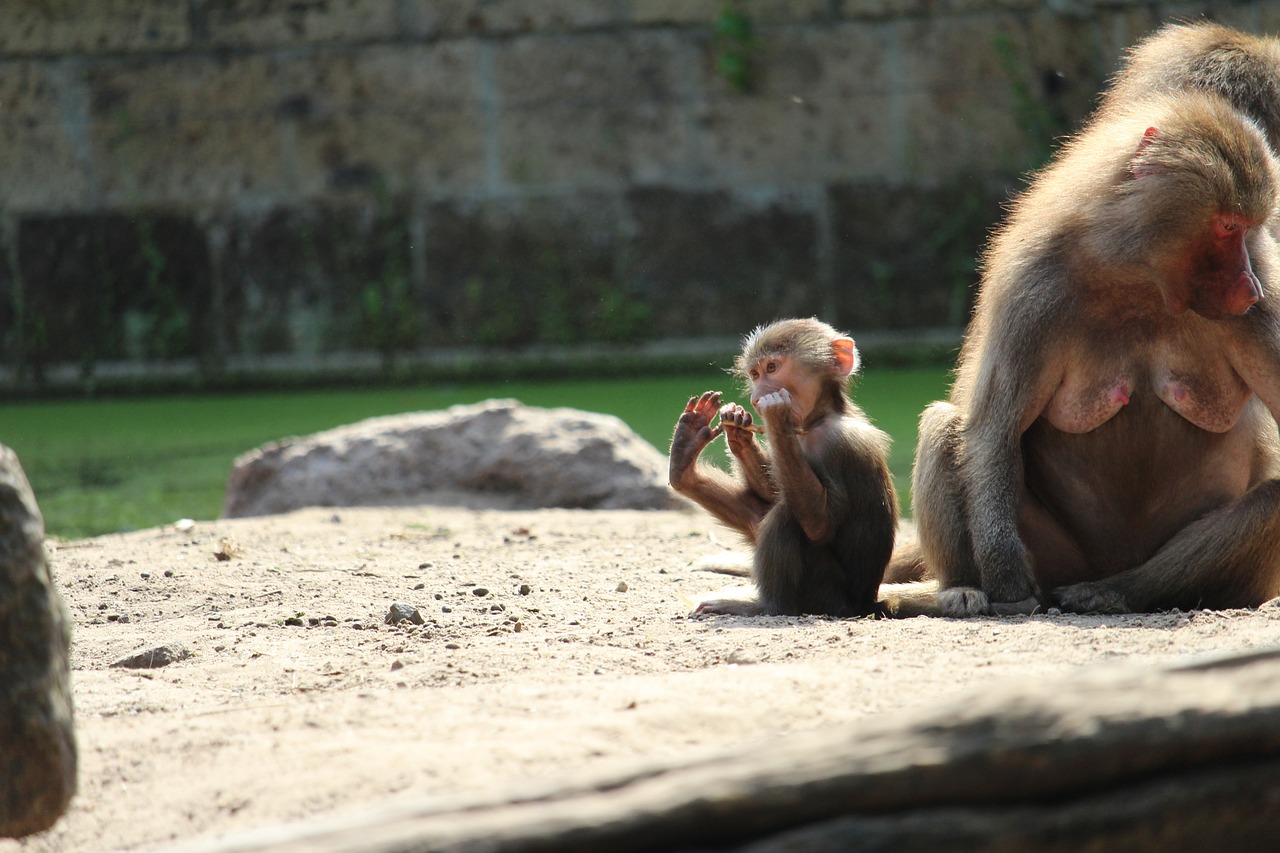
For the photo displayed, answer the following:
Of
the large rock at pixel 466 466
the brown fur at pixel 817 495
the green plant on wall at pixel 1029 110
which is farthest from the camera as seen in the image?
the green plant on wall at pixel 1029 110

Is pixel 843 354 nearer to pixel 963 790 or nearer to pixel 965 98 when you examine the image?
pixel 963 790

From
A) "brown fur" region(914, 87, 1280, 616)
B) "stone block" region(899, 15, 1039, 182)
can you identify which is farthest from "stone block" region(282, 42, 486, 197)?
"brown fur" region(914, 87, 1280, 616)

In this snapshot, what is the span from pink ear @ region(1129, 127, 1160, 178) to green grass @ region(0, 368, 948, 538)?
3.89m

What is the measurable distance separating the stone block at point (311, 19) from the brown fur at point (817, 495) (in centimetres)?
722

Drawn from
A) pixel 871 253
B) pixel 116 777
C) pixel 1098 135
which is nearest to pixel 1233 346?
pixel 1098 135

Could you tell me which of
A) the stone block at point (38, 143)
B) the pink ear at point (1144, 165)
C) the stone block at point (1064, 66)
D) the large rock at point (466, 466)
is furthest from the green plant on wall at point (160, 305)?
the pink ear at point (1144, 165)

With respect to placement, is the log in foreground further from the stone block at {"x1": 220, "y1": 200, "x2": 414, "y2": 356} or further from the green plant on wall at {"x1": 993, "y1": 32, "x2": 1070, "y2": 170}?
the stone block at {"x1": 220, "y1": 200, "x2": 414, "y2": 356}

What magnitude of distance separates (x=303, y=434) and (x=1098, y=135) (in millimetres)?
6609

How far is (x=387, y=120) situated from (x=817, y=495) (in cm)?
759

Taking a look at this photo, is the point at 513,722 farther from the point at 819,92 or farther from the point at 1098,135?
the point at 819,92

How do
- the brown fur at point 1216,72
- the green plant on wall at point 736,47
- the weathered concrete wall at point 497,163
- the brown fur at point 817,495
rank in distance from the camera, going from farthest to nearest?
1. the weathered concrete wall at point 497,163
2. the green plant on wall at point 736,47
3. the brown fur at point 1216,72
4. the brown fur at point 817,495

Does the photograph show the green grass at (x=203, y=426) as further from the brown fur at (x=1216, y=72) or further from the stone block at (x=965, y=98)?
the brown fur at (x=1216, y=72)

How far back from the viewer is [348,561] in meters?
5.65

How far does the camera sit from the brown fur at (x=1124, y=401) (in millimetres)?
4152
